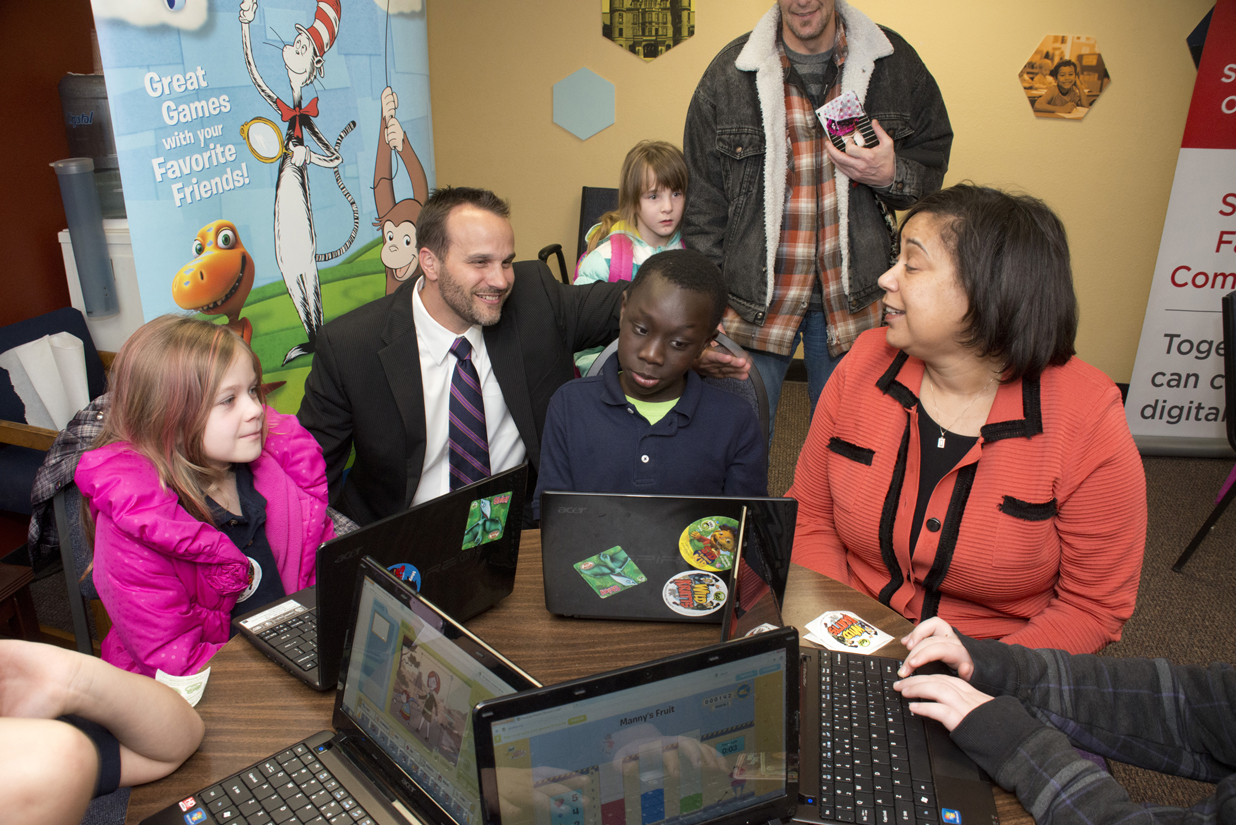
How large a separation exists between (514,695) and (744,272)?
1.93 metres

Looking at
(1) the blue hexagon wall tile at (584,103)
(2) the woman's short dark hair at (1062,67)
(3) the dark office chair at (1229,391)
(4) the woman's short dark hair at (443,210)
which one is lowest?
(3) the dark office chair at (1229,391)

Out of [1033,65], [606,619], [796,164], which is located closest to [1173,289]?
[1033,65]

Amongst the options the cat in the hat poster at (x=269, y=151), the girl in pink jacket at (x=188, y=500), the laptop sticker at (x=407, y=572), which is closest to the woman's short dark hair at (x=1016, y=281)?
the laptop sticker at (x=407, y=572)

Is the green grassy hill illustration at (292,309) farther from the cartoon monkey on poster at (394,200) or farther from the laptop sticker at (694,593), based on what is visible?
the laptop sticker at (694,593)

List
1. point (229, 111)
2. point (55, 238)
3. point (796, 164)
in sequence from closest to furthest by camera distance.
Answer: point (229, 111) → point (796, 164) → point (55, 238)

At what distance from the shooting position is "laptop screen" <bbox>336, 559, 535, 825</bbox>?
0.88 metres

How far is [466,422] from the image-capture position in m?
2.20

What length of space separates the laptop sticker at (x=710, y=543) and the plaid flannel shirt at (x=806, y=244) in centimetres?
130

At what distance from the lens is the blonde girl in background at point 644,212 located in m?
3.02

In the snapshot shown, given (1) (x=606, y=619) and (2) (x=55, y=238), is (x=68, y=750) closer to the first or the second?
(1) (x=606, y=619)

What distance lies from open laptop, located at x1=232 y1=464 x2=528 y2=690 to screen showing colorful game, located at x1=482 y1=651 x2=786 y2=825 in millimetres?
413

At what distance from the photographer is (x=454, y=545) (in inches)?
50.2

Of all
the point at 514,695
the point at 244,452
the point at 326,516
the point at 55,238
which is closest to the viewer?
the point at 514,695

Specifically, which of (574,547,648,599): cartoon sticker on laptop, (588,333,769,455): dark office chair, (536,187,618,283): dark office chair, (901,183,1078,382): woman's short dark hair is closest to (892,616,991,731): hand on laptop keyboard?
(574,547,648,599): cartoon sticker on laptop
